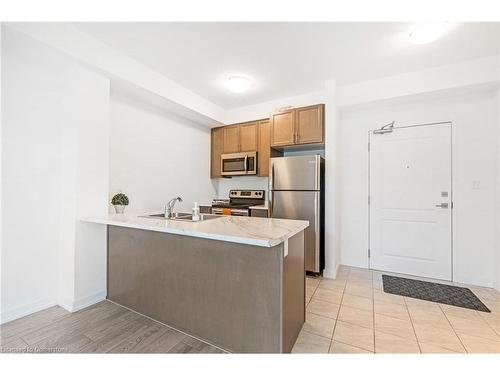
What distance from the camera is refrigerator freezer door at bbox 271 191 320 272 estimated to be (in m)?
2.98

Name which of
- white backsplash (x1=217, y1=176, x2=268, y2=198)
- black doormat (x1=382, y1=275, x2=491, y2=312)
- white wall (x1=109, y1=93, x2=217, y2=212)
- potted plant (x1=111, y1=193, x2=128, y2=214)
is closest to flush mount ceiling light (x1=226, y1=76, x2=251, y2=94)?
white wall (x1=109, y1=93, x2=217, y2=212)

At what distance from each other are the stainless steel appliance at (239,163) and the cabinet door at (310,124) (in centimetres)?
81

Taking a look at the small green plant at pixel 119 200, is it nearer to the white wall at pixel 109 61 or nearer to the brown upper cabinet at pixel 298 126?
the white wall at pixel 109 61

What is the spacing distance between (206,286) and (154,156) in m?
2.24

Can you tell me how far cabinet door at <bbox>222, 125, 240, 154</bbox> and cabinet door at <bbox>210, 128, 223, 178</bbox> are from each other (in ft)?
0.32

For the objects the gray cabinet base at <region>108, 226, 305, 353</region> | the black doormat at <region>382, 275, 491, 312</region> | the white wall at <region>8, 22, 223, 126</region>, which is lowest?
the black doormat at <region>382, 275, 491, 312</region>

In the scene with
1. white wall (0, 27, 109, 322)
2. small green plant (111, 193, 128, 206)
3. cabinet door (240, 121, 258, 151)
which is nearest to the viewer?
white wall (0, 27, 109, 322)

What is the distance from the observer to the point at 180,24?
2.03m

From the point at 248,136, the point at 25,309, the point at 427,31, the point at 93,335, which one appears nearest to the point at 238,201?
the point at 248,136

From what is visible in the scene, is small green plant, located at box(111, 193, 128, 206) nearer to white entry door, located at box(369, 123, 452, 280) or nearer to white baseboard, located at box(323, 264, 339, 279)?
white baseboard, located at box(323, 264, 339, 279)

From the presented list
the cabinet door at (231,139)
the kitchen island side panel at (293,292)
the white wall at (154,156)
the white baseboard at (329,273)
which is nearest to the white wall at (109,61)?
the white wall at (154,156)

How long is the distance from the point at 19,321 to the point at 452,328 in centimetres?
363

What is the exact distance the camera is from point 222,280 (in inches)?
64.2

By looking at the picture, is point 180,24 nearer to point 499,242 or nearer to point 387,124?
point 387,124
